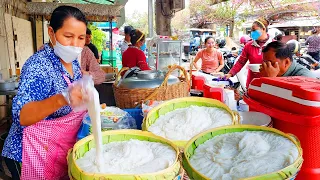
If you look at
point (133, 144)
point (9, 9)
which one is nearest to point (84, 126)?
point (133, 144)

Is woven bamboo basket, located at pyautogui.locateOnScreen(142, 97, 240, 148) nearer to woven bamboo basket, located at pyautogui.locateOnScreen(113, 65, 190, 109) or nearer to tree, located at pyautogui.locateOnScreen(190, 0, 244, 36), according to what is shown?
woven bamboo basket, located at pyautogui.locateOnScreen(113, 65, 190, 109)

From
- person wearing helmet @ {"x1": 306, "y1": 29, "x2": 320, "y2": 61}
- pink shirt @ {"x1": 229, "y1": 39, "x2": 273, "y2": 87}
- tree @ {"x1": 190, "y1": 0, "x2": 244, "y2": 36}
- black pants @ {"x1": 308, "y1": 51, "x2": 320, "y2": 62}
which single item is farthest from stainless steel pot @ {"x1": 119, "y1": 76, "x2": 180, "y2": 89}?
tree @ {"x1": 190, "y1": 0, "x2": 244, "y2": 36}

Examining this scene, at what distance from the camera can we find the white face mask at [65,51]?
1.49 m

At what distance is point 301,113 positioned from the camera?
1.35 metres

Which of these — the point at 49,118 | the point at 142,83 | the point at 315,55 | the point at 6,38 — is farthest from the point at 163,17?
the point at 315,55

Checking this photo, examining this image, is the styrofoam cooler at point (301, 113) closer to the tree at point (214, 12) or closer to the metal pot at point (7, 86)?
the metal pot at point (7, 86)

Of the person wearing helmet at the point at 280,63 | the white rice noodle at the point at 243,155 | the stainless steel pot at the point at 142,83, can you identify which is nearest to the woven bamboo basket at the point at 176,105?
the white rice noodle at the point at 243,155

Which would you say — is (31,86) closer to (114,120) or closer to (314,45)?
(114,120)

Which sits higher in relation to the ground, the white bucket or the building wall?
the building wall

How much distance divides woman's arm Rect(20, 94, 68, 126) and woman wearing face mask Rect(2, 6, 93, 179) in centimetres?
7

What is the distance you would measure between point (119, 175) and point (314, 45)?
399 inches

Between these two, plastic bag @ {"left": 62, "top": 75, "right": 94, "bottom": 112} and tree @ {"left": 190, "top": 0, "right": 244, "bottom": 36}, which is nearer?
plastic bag @ {"left": 62, "top": 75, "right": 94, "bottom": 112}

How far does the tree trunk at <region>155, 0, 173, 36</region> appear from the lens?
630 cm

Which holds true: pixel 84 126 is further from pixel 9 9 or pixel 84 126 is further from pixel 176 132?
pixel 9 9
